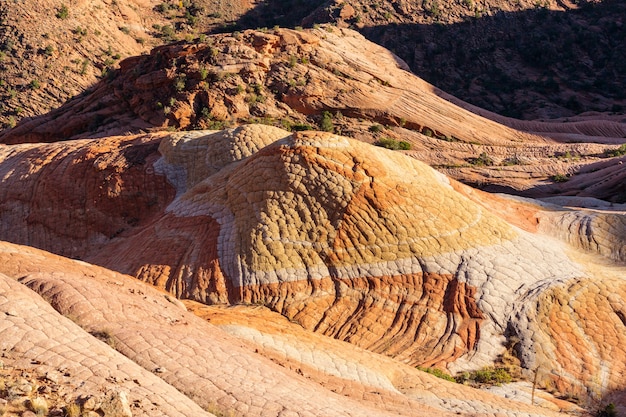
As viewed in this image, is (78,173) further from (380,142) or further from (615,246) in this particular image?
(380,142)

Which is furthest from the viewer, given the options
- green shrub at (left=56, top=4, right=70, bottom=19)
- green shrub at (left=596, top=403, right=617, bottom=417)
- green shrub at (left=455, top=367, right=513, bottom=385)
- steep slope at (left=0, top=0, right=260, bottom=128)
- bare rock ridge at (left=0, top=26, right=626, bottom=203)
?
green shrub at (left=56, top=4, right=70, bottom=19)

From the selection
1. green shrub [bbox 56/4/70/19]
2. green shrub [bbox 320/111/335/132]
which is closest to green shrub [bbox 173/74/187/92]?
green shrub [bbox 320/111/335/132]

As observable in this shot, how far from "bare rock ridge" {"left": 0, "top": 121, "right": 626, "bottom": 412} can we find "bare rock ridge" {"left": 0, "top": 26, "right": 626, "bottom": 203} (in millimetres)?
14402

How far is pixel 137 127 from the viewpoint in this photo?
103ft

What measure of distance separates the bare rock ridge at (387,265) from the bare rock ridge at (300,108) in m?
14.4

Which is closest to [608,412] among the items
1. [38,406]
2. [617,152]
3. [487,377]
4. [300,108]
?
[487,377]

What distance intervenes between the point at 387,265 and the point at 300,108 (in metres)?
19.0

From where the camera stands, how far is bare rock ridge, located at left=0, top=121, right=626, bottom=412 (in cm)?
1366

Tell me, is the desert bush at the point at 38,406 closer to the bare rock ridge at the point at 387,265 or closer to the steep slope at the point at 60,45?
the bare rock ridge at the point at 387,265

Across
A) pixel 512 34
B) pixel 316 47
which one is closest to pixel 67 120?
pixel 316 47

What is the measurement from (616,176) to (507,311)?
15180 millimetres

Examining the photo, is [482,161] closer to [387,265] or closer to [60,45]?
[387,265]

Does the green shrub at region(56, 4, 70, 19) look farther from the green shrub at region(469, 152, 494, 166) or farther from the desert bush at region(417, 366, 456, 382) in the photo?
the desert bush at region(417, 366, 456, 382)

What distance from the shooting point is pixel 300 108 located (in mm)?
32688
